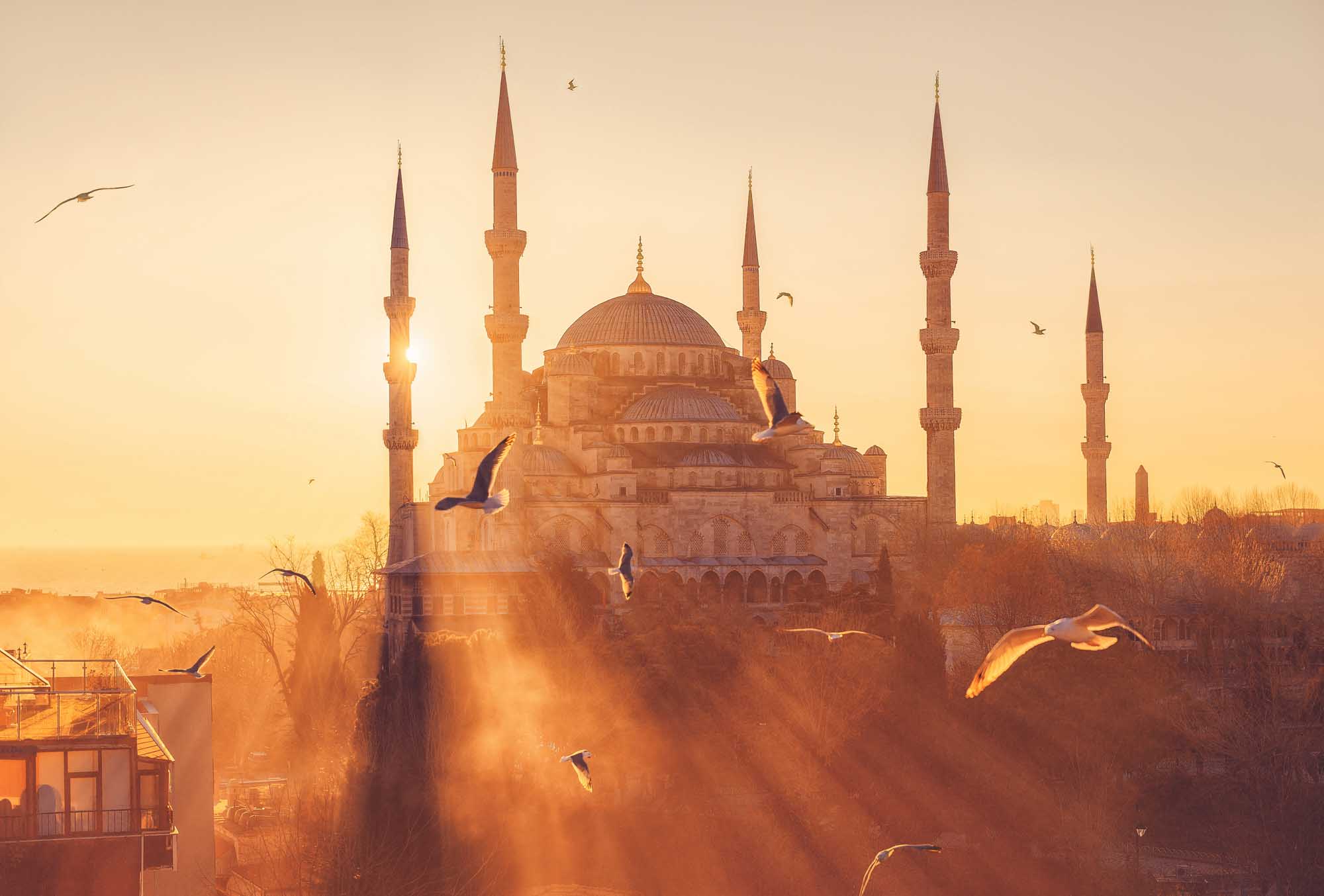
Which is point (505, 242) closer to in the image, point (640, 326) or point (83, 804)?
point (640, 326)

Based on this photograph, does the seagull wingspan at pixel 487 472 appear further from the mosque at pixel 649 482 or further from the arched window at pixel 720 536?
the arched window at pixel 720 536

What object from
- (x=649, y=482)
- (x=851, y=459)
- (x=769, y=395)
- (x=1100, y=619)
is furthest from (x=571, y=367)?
(x=1100, y=619)

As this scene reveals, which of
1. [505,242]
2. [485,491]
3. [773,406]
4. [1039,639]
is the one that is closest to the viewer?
[1039,639]

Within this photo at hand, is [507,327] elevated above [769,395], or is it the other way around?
[507,327]

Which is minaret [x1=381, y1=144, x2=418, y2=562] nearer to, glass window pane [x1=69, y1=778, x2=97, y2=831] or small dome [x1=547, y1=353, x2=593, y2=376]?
small dome [x1=547, y1=353, x2=593, y2=376]

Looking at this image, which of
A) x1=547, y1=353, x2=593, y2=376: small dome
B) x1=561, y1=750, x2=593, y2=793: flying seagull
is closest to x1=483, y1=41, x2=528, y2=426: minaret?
x1=547, y1=353, x2=593, y2=376: small dome
